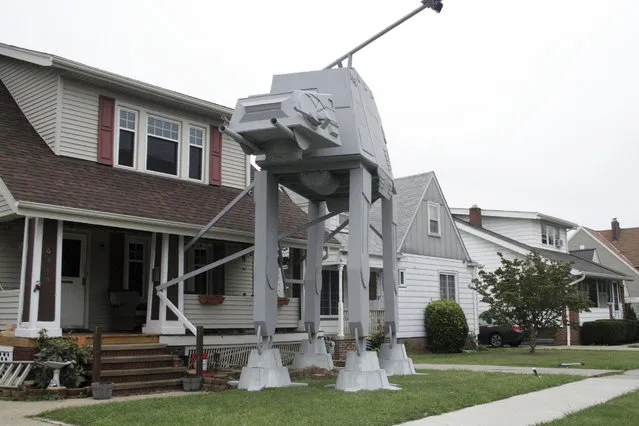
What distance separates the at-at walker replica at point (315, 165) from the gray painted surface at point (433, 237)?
1162 centimetres

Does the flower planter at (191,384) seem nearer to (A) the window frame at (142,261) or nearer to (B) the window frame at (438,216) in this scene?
(A) the window frame at (142,261)

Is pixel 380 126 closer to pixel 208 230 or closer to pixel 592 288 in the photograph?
pixel 208 230

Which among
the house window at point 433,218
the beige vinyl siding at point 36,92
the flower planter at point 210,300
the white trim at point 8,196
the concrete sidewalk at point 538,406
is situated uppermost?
the beige vinyl siding at point 36,92

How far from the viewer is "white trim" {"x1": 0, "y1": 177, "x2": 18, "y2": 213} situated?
1128cm

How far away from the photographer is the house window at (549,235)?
3542 centimetres

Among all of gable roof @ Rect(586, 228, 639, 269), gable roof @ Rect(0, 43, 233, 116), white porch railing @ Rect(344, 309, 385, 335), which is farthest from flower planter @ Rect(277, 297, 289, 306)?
gable roof @ Rect(586, 228, 639, 269)

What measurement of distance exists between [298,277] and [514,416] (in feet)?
29.4

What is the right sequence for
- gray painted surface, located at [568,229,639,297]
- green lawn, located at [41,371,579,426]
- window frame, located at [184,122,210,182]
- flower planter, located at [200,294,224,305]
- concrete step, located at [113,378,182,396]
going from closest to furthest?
green lawn, located at [41,371,579,426]
concrete step, located at [113,378,182,396]
flower planter, located at [200,294,224,305]
window frame, located at [184,122,210,182]
gray painted surface, located at [568,229,639,297]

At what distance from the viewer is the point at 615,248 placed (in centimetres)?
4569

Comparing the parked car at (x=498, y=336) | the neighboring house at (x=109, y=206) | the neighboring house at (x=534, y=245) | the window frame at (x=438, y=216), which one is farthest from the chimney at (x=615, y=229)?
the neighboring house at (x=109, y=206)

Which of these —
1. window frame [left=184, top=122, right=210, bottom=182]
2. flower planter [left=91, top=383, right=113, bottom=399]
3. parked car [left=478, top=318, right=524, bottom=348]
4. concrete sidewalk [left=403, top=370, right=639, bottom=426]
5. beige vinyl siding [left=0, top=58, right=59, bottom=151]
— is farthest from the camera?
parked car [left=478, top=318, right=524, bottom=348]

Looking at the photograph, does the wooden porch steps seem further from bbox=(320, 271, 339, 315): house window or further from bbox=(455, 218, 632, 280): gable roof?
bbox=(455, 218, 632, 280): gable roof

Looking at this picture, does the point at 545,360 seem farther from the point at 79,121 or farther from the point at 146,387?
the point at 79,121

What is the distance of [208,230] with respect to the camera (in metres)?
14.2
